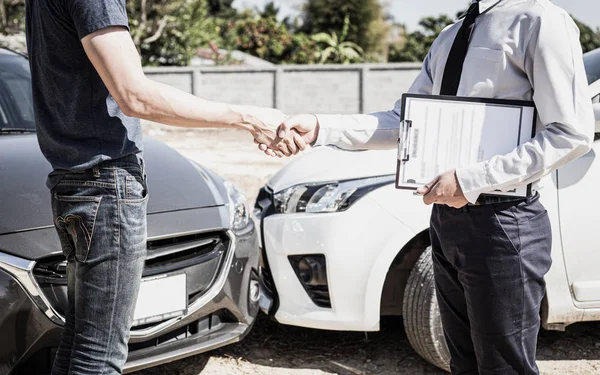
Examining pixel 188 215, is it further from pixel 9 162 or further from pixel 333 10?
pixel 333 10

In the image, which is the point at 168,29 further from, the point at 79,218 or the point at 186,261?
the point at 79,218

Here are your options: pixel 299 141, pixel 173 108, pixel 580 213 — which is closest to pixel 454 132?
pixel 299 141

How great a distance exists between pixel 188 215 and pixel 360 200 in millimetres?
803

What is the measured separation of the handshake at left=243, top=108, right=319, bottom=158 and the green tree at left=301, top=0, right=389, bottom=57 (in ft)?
114

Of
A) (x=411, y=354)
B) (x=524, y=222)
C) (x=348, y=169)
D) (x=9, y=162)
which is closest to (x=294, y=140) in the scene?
(x=524, y=222)

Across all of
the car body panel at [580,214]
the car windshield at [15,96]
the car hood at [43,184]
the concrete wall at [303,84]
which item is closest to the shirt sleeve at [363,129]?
the car hood at [43,184]

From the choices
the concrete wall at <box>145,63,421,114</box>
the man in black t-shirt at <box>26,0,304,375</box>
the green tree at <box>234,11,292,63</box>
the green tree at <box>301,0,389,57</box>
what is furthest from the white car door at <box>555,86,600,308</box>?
the green tree at <box>301,0,389,57</box>

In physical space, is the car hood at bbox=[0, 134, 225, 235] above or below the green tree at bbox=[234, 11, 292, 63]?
below

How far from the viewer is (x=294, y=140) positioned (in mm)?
2146

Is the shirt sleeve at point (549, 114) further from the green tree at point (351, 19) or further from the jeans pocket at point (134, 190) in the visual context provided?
the green tree at point (351, 19)

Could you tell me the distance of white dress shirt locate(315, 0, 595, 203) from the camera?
180 centimetres

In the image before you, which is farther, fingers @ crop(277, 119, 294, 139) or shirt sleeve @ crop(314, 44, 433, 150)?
shirt sleeve @ crop(314, 44, 433, 150)

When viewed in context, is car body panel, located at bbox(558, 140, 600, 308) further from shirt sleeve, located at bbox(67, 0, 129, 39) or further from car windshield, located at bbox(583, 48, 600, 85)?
shirt sleeve, located at bbox(67, 0, 129, 39)

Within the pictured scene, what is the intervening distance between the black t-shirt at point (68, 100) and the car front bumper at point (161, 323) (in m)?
0.74
